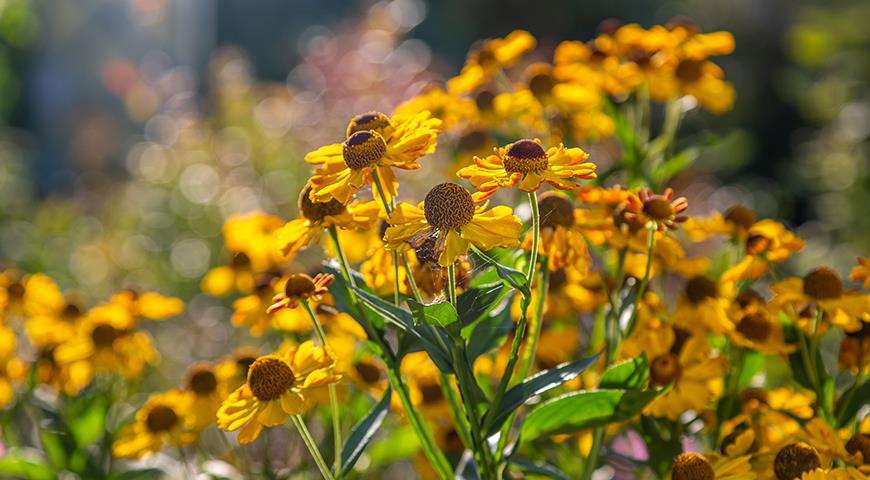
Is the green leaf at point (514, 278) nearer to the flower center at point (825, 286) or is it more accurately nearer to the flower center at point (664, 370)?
the flower center at point (664, 370)

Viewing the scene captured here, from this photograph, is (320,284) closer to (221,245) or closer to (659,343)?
(659,343)

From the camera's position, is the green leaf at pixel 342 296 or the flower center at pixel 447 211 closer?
the flower center at pixel 447 211

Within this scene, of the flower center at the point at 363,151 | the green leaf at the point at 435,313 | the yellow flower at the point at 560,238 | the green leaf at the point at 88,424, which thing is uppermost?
the flower center at the point at 363,151

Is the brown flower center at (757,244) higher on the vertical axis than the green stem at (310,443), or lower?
lower

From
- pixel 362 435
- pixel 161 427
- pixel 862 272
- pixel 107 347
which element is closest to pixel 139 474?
pixel 161 427

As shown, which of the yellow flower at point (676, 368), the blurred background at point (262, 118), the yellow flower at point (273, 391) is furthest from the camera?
the blurred background at point (262, 118)

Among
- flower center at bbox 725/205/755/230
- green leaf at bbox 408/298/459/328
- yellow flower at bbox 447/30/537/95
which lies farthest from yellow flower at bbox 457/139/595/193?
yellow flower at bbox 447/30/537/95

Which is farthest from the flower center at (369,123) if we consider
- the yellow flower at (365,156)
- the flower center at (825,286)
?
the flower center at (825,286)

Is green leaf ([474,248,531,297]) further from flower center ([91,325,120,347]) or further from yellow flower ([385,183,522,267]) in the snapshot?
flower center ([91,325,120,347])
